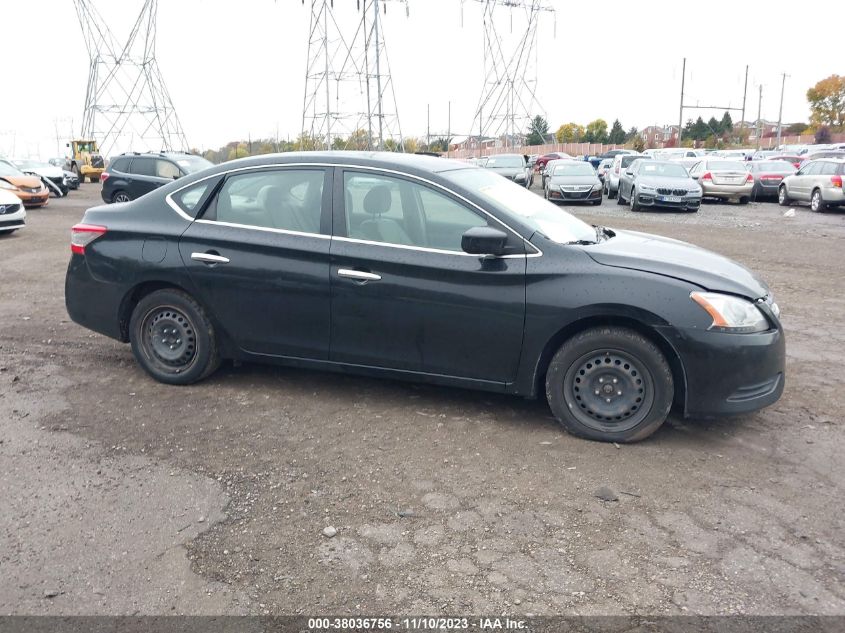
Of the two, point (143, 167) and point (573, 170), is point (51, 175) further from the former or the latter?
point (573, 170)

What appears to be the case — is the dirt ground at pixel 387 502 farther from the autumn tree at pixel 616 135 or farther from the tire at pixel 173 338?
the autumn tree at pixel 616 135

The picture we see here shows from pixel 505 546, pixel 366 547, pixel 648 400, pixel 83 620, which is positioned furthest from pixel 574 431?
pixel 83 620

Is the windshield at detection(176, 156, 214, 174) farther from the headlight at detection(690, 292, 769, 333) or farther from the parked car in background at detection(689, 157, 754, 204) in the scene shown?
the headlight at detection(690, 292, 769, 333)

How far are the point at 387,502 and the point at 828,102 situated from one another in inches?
3628

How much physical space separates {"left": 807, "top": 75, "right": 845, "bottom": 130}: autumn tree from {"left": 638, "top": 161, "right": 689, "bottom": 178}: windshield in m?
67.3

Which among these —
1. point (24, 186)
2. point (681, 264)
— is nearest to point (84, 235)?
Answer: point (681, 264)

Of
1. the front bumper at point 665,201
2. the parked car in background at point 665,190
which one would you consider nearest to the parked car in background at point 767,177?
the parked car in background at point 665,190

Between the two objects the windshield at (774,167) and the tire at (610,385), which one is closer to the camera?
the tire at (610,385)

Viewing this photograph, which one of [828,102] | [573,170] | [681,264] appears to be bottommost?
[681,264]

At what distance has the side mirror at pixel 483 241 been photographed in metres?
4.67

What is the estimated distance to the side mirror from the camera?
4668 mm

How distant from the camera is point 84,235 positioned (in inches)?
231

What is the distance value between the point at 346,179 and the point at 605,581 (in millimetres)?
3114

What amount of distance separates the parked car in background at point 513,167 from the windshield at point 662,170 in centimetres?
493
